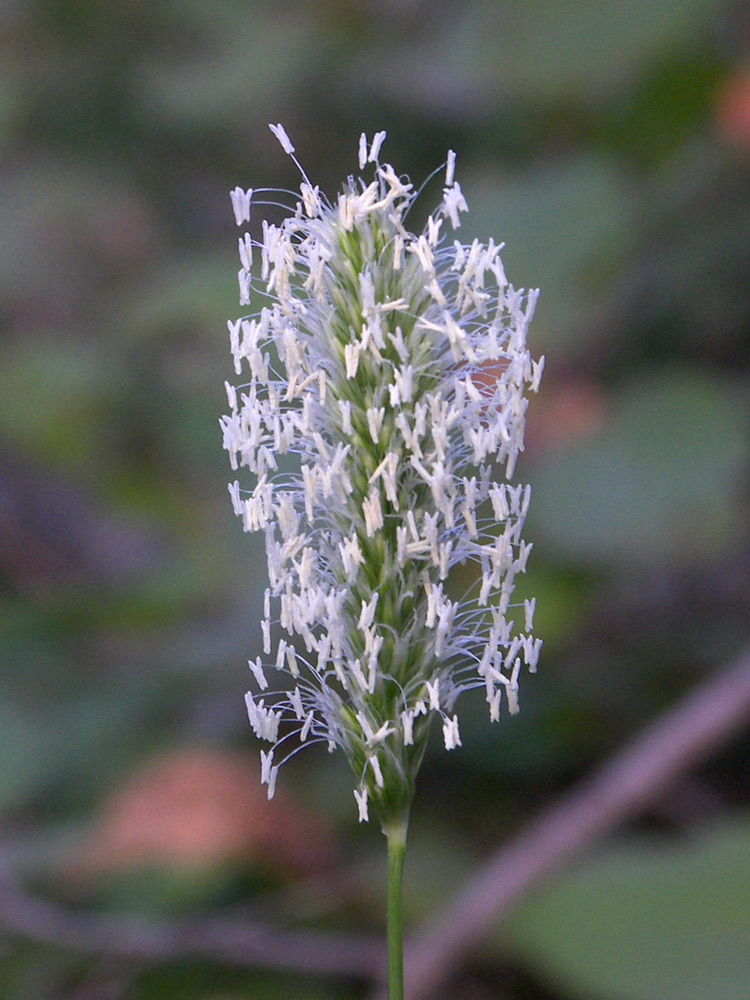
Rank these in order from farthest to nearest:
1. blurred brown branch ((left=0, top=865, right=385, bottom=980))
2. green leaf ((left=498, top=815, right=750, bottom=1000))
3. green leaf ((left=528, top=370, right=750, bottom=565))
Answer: green leaf ((left=528, top=370, right=750, bottom=565)) < blurred brown branch ((left=0, top=865, right=385, bottom=980)) < green leaf ((left=498, top=815, right=750, bottom=1000))

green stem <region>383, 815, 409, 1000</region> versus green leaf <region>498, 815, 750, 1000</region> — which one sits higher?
green leaf <region>498, 815, 750, 1000</region>

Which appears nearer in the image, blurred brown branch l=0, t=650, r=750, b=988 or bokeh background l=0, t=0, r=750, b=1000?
blurred brown branch l=0, t=650, r=750, b=988

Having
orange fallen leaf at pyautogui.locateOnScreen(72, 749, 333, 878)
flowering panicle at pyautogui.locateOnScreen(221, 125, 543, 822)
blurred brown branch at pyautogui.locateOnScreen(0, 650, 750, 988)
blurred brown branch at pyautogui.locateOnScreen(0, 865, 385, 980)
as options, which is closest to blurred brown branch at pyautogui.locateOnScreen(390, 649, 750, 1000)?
blurred brown branch at pyautogui.locateOnScreen(0, 650, 750, 988)

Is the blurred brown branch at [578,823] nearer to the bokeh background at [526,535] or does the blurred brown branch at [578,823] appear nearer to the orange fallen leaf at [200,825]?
the bokeh background at [526,535]

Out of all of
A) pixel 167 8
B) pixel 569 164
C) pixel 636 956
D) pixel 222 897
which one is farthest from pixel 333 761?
pixel 167 8

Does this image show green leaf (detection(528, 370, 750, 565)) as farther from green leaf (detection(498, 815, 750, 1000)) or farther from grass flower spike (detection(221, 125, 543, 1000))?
grass flower spike (detection(221, 125, 543, 1000))

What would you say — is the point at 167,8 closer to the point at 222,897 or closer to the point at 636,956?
the point at 222,897

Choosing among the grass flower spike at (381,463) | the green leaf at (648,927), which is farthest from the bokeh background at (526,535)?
the grass flower spike at (381,463)

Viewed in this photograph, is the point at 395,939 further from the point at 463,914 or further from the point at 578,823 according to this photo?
the point at 578,823
